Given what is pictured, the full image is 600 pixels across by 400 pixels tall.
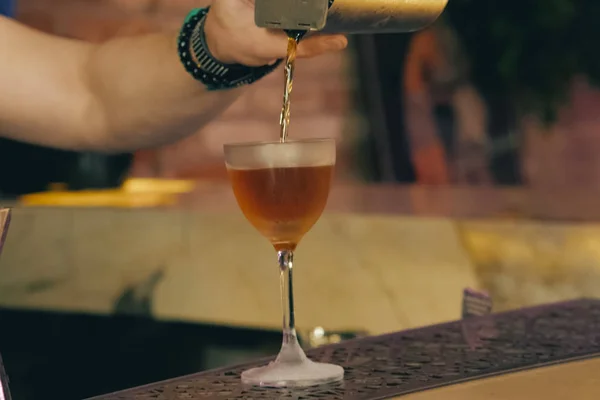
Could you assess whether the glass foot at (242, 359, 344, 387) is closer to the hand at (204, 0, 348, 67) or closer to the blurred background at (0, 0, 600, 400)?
the hand at (204, 0, 348, 67)

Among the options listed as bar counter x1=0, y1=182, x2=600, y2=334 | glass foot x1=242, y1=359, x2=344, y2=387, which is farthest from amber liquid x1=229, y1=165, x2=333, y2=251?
bar counter x1=0, y1=182, x2=600, y2=334

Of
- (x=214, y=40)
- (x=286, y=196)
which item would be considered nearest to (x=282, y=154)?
(x=286, y=196)

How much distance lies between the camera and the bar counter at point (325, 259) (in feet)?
4.87

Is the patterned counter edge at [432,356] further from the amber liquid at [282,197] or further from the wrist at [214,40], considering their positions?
the wrist at [214,40]

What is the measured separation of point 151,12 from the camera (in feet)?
9.39

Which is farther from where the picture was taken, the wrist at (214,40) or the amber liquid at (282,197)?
the wrist at (214,40)

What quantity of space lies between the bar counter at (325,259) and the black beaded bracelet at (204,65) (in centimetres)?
52

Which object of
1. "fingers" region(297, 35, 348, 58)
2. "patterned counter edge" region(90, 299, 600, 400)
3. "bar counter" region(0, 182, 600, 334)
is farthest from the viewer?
"bar counter" region(0, 182, 600, 334)

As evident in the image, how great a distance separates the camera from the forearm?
1263 mm

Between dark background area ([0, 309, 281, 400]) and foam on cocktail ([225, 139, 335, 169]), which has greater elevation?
foam on cocktail ([225, 139, 335, 169])

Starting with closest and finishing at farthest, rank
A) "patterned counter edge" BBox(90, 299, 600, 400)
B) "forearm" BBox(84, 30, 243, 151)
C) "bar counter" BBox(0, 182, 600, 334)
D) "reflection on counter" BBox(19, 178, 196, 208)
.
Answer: "patterned counter edge" BBox(90, 299, 600, 400) → "forearm" BBox(84, 30, 243, 151) → "bar counter" BBox(0, 182, 600, 334) → "reflection on counter" BBox(19, 178, 196, 208)

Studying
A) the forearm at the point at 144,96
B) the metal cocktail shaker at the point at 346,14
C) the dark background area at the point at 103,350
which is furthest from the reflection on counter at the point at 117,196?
the metal cocktail shaker at the point at 346,14

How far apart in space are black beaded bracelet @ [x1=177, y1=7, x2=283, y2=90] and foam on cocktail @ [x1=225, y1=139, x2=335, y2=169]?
0.92 feet

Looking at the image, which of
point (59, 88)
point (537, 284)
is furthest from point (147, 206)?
point (537, 284)
